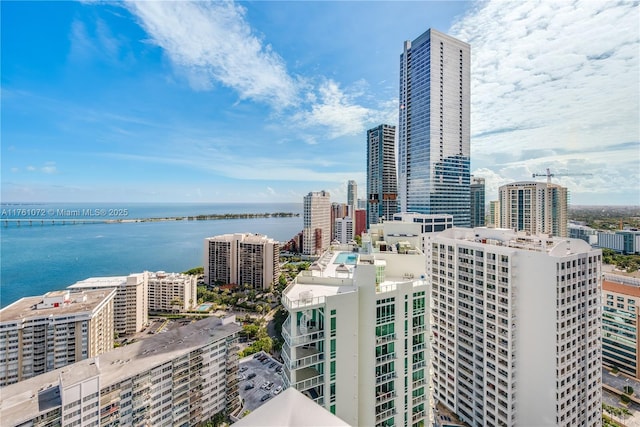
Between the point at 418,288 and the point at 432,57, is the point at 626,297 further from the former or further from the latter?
the point at 432,57

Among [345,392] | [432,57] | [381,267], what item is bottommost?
[345,392]

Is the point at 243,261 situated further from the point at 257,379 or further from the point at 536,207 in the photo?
the point at 536,207

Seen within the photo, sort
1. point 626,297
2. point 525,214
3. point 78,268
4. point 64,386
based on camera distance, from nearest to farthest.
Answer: point 64,386, point 626,297, point 525,214, point 78,268

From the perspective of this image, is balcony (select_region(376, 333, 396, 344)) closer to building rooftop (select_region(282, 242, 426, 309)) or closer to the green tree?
building rooftop (select_region(282, 242, 426, 309))

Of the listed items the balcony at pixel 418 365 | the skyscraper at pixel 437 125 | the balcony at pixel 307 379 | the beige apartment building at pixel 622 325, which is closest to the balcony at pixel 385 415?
the balcony at pixel 418 365

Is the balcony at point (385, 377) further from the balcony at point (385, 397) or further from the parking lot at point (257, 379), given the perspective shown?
the parking lot at point (257, 379)

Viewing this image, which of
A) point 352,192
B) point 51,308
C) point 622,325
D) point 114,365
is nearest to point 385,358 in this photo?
point 114,365

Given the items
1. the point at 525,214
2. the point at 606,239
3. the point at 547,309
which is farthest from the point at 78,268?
the point at 606,239
